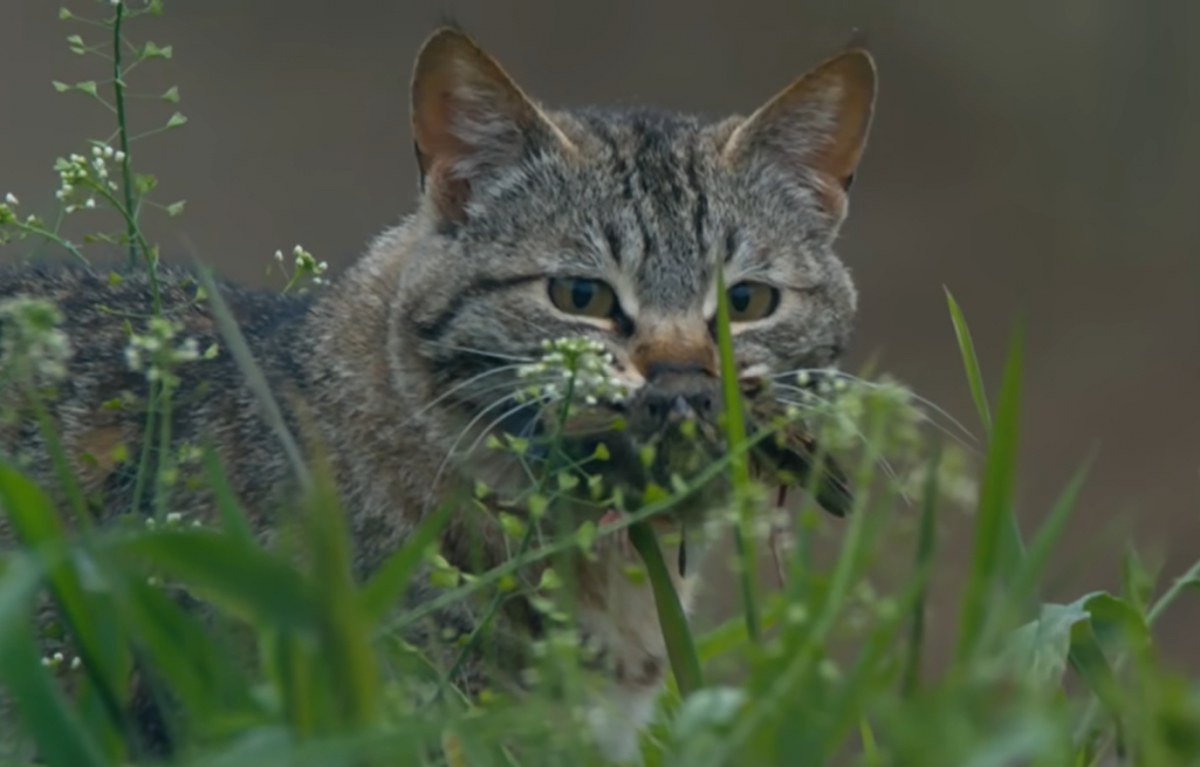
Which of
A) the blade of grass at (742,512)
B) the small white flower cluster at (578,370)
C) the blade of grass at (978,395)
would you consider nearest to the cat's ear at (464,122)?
the small white flower cluster at (578,370)

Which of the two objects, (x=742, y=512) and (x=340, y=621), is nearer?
(x=340, y=621)

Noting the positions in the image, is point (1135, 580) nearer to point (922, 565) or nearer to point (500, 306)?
point (922, 565)

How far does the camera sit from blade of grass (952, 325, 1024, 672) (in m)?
1.62

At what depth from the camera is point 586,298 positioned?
3.20m

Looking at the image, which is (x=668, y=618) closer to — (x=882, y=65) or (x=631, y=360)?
(x=631, y=360)

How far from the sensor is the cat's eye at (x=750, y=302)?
329 cm

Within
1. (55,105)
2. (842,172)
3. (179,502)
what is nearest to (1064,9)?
(55,105)

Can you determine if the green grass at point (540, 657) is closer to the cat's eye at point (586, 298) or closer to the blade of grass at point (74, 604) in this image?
the blade of grass at point (74, 604)

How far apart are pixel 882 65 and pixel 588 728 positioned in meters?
6.26

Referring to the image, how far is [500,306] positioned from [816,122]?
2.43 ft

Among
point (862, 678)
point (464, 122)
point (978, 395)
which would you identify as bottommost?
point (862, 678)

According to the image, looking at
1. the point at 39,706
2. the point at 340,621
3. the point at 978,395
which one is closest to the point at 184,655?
the point at 39,706

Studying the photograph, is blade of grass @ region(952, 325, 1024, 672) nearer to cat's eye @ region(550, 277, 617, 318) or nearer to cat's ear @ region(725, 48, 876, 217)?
cat's eye @ region(550, 277, 617, 318)

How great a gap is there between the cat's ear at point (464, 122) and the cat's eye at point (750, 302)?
415 millimetres
